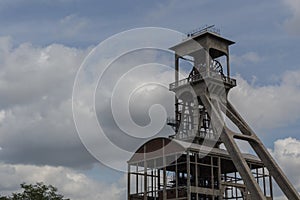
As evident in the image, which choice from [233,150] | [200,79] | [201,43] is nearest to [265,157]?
[233,150]

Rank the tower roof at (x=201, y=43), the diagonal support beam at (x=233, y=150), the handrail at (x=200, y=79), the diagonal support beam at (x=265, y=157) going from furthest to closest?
the tower roof at (x=201, y=43), the handrail at (x=200, y=79), the diagonal support beam at (x=265, y=157), the diagonal support beam at (x=233, y=150)

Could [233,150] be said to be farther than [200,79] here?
No

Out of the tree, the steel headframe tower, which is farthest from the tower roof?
the tree

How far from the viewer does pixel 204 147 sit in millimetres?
47562

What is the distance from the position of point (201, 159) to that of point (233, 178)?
4.39 metres

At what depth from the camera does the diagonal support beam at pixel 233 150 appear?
140 feet

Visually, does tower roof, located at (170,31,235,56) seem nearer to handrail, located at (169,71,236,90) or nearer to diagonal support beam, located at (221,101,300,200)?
handrail, located at (169,71,236,90)

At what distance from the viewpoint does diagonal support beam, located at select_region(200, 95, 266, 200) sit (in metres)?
42.6

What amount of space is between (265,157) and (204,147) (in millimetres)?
6681

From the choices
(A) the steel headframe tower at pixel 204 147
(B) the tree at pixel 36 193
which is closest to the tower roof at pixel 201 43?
(A) the steel headframe tower at pixel 204 147

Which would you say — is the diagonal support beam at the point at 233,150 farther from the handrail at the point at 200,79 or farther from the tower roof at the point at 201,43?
the tower roof at the point at 201,43

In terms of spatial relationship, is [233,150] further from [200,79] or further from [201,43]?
[201,43]

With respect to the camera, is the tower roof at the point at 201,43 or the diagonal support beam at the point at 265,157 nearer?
the diagonal support beam at the point at 265,157

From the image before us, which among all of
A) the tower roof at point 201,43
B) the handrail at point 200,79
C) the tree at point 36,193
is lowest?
the tree at point 36,193
